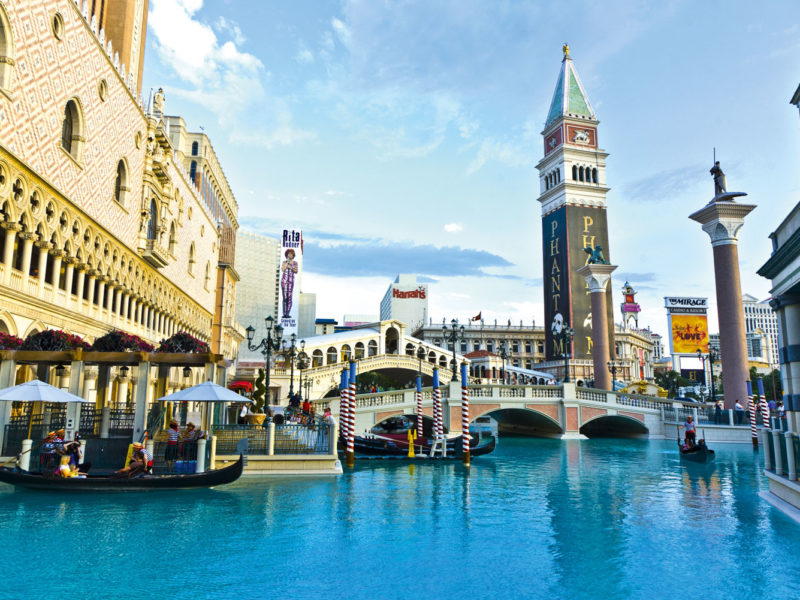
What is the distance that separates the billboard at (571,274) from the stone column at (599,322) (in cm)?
1876

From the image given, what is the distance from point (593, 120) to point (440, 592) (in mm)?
72200

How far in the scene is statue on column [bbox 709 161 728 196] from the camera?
33219 millimetres

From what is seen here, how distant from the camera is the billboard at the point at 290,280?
67312 mm

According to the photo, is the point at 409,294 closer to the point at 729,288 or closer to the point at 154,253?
the point at 729,288

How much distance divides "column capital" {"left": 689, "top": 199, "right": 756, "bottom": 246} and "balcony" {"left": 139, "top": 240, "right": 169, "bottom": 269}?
27775 millimetres

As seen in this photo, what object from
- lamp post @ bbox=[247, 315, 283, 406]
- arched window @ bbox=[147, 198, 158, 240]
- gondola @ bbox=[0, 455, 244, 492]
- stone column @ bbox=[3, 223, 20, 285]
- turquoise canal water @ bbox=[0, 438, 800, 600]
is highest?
arched window @ bbox=[147, 198, 158, 240]

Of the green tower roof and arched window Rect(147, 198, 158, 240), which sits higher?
the green tower roof

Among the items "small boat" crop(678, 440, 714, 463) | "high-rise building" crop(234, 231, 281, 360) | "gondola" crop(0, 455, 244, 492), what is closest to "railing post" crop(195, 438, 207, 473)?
"gondola" crop(0, 455, 244, 492)

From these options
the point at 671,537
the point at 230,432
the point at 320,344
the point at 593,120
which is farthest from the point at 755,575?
the point at 593,120

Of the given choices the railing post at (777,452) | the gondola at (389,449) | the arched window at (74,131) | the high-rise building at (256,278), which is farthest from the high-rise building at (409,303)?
the railing post at (777,452)

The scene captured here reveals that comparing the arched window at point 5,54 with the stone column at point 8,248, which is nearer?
the arched window at point 5,54

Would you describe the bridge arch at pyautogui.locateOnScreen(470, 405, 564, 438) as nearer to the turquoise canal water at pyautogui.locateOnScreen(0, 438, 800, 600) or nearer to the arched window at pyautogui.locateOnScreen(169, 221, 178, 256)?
the turquoise canal water at pyautogui.locateOnScreen(0, 438, 800, 600)

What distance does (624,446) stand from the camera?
3200cm

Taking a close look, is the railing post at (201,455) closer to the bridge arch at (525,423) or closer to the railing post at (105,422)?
the railing post at (105,422)
